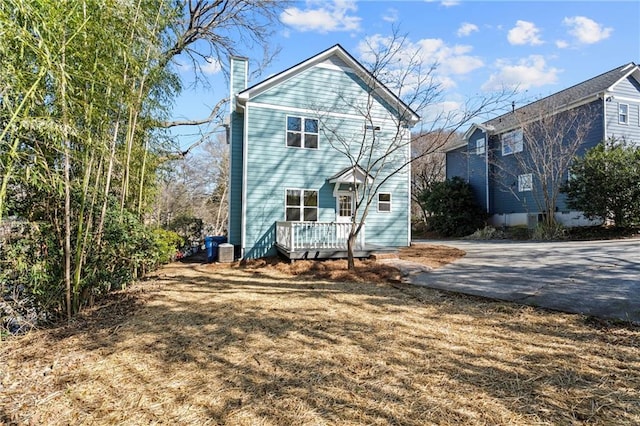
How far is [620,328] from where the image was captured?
3.47m

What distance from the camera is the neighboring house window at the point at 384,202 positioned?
1105 centimetres

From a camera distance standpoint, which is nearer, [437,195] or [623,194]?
[623,194]

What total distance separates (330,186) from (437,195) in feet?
36.6

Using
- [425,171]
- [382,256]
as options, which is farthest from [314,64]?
[425,171]

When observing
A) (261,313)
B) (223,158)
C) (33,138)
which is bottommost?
(261,313)

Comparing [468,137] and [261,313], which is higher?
[468,137]

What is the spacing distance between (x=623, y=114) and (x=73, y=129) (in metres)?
20.4

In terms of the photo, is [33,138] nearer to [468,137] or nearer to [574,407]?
[574,407]

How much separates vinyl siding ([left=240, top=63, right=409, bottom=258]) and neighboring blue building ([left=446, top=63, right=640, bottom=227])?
25.5 feet

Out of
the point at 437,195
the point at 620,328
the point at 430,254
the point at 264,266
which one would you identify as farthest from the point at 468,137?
the point at 620,328

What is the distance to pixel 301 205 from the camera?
1034cm

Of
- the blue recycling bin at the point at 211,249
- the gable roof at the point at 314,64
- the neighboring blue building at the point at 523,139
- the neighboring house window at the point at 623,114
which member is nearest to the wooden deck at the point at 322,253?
the blue recycling bin at the point at 211,249

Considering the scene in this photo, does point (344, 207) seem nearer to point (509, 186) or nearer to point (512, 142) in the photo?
point (509, 186)

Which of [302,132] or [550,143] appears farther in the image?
[550,143]
